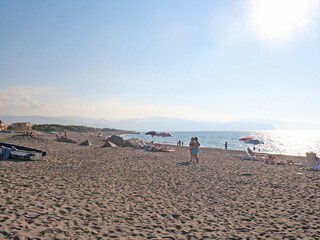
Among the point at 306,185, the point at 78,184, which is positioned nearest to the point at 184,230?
the point at 78,184

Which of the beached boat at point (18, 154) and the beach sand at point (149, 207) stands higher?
the beached boat at point (18, 154)

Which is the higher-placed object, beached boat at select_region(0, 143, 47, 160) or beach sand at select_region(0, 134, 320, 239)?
beached boat at select_region(0, 143, 47, 160)

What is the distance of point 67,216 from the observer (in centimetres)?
661

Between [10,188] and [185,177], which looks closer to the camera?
[10,188]

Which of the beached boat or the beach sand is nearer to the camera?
the beach sand

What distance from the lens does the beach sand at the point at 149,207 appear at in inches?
241

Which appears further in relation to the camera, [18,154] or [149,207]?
[18,154]

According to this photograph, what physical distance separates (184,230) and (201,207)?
2029 millimetres

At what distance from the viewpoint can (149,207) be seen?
317 inches

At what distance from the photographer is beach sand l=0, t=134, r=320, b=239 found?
612cm

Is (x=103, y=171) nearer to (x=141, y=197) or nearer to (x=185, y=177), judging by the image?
(x=185, y=177)

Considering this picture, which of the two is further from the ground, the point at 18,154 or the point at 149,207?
the point at 18,154

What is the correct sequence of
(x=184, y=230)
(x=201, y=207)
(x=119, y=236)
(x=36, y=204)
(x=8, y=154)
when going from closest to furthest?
(x=119, y=236), (x=184, y=230), (x=36, y=204), (x=201, y=207), (x=8, y=154)

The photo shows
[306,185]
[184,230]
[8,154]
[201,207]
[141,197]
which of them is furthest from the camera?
[8,154]
